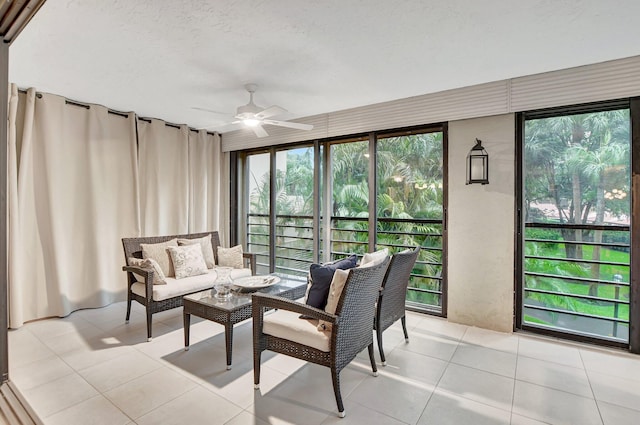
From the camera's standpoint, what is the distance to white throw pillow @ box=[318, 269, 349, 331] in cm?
224

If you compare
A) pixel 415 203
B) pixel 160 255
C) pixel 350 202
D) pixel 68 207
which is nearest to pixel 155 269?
pixel 160 255

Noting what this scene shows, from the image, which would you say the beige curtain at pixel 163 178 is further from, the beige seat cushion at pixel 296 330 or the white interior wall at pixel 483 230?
the white interior wall at pixel 483 230

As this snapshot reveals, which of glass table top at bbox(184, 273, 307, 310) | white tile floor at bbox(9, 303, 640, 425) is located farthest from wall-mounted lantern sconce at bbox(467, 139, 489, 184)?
glass table top at bbox(184, 273, 307, 310)

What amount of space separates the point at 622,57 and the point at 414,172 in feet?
6.79

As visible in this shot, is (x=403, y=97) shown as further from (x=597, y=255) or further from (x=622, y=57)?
(x=597, y=255)

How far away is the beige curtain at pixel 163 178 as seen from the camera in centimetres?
466

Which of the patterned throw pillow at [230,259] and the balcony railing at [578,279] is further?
the patterned throw pillow at [230,259]

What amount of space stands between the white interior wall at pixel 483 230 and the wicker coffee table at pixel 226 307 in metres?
1.85

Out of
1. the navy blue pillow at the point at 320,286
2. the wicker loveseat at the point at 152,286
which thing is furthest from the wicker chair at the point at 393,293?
the wicker loveseat at the point at 152,286

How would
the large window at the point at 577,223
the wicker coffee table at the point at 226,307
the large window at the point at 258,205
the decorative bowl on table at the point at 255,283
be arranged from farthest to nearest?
1. the large window at the point at 258,205
2. the decorative bowl on table at the point at 255,283
3. the large window at the point at 577,223
4. the wicker coffee table at the point at 226,307

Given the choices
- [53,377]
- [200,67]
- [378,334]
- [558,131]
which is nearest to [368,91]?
[200,67]

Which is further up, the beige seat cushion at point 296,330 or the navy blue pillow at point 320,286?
the navy blue pillow at point 320,286

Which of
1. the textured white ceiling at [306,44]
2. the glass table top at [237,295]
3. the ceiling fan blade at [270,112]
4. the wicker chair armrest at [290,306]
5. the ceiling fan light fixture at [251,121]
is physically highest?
the textured white ceiling at [306,44]

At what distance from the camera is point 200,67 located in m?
2.94
